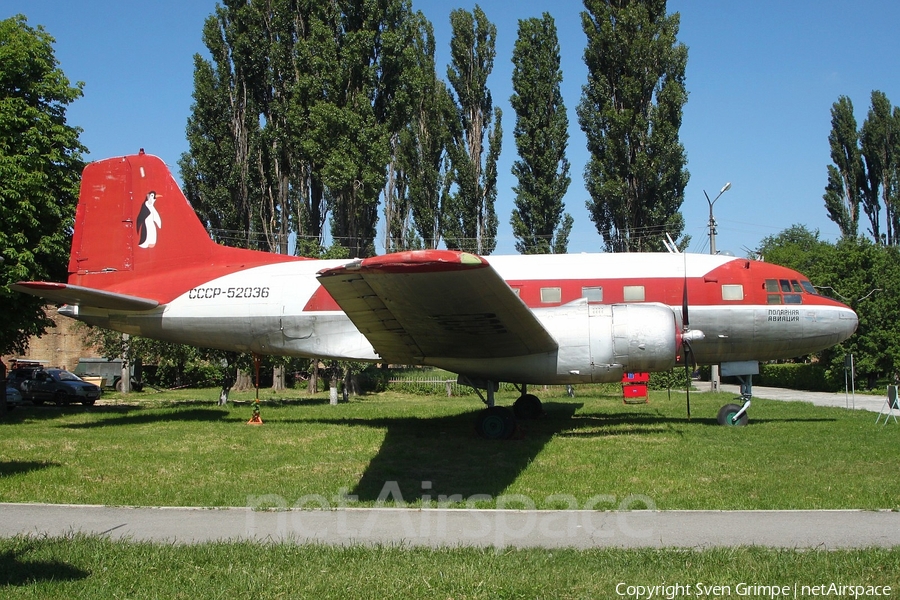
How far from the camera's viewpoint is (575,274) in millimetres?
15062

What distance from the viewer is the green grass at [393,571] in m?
5.28

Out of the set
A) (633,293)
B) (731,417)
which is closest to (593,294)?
(633,293)

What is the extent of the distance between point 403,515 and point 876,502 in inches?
210

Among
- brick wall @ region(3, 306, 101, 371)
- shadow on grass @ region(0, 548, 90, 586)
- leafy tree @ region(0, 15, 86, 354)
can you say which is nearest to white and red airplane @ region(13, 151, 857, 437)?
leafy tree @ region(0, 15, 86, 354)

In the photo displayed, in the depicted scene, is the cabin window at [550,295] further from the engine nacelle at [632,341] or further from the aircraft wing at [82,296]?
the aircraft wing at [82,296]

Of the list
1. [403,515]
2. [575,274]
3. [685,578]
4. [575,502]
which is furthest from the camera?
[575,274]

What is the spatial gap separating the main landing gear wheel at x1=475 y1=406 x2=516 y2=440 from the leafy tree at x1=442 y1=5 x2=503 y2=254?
956 inches

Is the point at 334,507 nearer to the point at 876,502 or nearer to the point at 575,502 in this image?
the point at 575,502

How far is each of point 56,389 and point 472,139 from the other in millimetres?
23386

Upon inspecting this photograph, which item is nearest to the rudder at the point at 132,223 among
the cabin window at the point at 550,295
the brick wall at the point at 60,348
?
the cabin window at the point at 550,295

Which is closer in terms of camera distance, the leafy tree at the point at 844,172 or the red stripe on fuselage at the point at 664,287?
the red stripe on fuselage at the point at 664,287

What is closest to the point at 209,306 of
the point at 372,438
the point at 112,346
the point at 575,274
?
the point at 372,438

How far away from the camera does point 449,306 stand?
10922 mm
